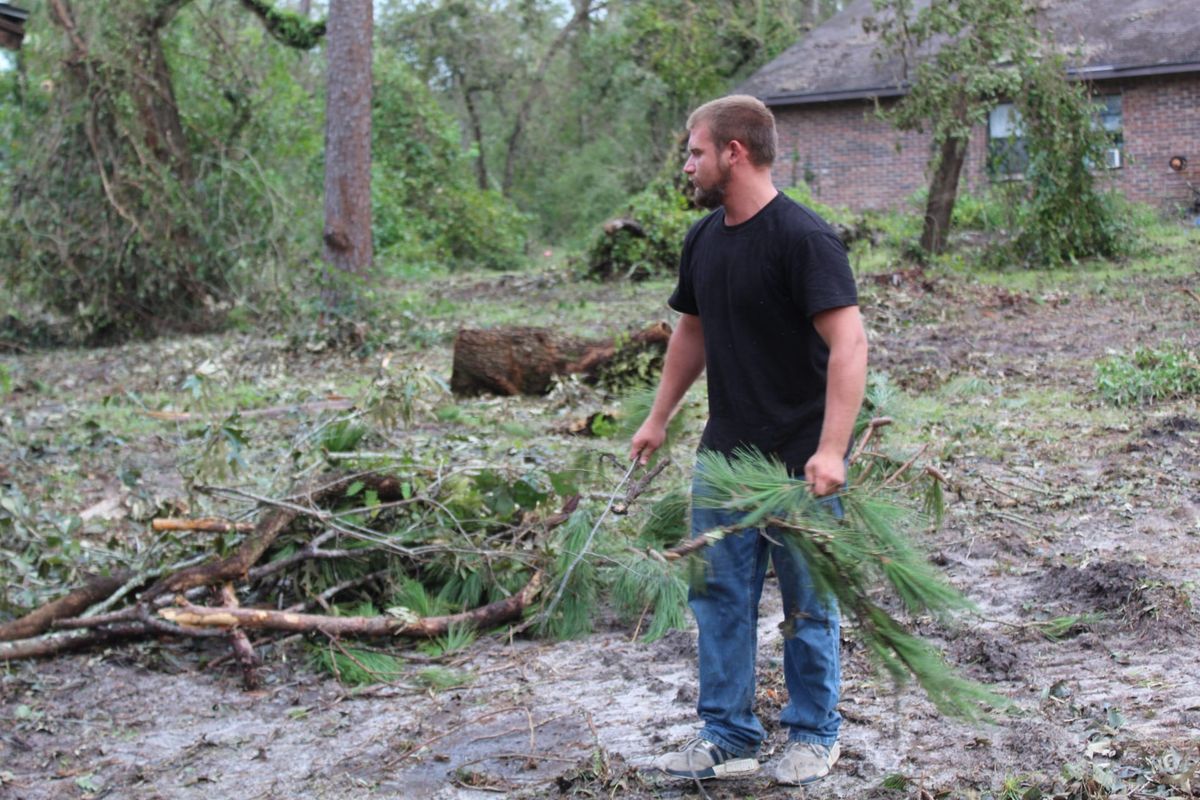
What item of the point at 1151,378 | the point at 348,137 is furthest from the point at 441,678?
the point at 348,137

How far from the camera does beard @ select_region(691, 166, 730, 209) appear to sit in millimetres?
3262

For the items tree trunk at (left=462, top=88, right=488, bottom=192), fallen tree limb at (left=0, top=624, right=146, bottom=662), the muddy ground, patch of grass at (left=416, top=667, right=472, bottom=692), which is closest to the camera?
the muddy ground

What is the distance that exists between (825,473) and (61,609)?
356cm

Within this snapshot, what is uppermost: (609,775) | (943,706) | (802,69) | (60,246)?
(802,69)

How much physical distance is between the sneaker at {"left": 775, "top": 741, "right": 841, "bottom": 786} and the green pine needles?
0.37 meters

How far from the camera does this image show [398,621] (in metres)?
5.07

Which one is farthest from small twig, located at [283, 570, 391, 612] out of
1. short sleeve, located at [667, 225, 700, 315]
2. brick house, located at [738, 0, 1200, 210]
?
brick house, located at [738, 0, 1200, 210]

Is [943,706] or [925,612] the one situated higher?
[925,612]

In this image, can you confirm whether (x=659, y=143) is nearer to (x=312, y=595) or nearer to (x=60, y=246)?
(x=60, y=246)

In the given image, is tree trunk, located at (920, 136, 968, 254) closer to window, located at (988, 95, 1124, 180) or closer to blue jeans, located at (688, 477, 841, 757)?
window, located at (988, 95, 1124, 180)

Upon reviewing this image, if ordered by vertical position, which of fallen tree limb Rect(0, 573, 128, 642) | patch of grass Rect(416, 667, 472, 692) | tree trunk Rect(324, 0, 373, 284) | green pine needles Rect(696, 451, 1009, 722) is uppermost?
tree trunk Rect(324, 0, 373, 284)

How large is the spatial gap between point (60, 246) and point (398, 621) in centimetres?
1162

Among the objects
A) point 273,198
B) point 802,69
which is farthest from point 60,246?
point 802,69

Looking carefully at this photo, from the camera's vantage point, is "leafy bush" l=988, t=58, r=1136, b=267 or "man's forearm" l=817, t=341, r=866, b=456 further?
"leafy bush" l=988, t=58, r=1136, b=267
